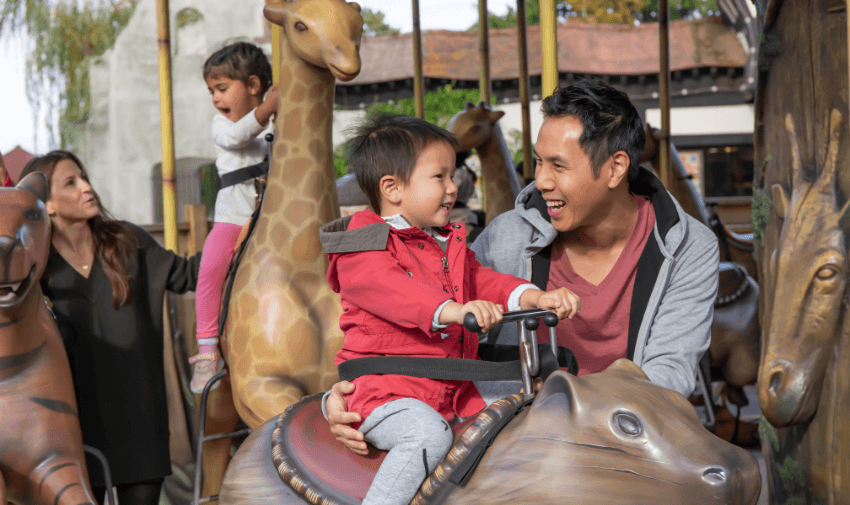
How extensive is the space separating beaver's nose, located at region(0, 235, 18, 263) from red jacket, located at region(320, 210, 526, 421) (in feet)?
2.85

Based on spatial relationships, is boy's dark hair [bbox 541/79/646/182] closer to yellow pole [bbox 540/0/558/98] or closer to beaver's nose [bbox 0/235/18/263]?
yellow pole [bbox 540/0/558/98]

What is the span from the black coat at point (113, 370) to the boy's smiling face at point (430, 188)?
127 centimetres

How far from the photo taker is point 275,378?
7.02 ft

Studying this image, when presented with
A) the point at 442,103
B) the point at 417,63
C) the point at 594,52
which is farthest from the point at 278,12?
the point at 442,103

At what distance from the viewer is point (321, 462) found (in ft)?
4.55

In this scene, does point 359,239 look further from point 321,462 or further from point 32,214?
point 32,214

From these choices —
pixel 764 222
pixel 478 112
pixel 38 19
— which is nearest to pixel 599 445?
pixel 764 222

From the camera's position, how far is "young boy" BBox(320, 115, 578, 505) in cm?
130

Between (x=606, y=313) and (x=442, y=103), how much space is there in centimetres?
1320

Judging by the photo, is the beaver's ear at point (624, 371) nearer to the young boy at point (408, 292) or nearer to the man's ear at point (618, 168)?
the young boy at point (408, 292)

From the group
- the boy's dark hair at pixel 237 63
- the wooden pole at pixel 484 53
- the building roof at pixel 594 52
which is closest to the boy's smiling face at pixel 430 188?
the boy's dark hair at pixel 237 63

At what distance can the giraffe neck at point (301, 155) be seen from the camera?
230 cm

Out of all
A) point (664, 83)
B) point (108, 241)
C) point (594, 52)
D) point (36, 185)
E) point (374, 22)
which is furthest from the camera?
point (374, 22)

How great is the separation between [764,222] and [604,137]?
2.53 ft
